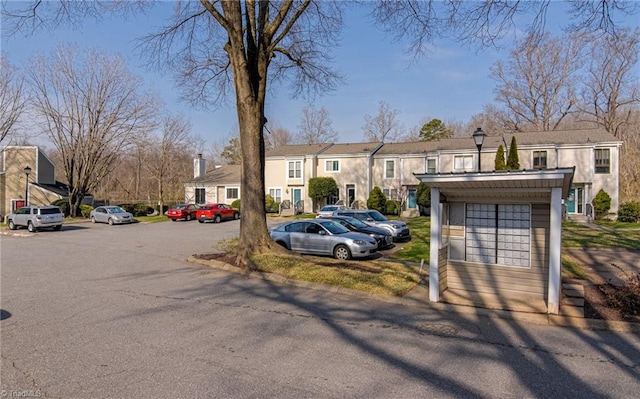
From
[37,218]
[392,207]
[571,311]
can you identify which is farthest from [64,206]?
[571,311]

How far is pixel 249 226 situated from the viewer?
44.5 feet

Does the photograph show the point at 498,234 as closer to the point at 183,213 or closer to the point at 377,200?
the point at 377,200

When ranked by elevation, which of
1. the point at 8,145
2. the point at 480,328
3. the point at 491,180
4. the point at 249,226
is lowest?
the point at 480,328

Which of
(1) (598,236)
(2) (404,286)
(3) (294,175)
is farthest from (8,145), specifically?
(1) (598,236)

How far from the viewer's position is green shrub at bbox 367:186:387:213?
36625mm

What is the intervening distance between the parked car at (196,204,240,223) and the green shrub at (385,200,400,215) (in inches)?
521

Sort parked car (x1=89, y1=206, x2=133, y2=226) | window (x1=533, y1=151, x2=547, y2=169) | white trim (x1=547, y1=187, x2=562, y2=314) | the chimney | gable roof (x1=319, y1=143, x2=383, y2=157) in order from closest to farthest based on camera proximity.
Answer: white trim (x1=547, y1=187, x2=562, y2=314) < parked car (x1=89, y1=206, x2=133, y2=226) < window (x1=533, y1=151, x2=547, y2=169) < gable roof (x1=319, y1=143, x2=383, y2=157) < the chimney

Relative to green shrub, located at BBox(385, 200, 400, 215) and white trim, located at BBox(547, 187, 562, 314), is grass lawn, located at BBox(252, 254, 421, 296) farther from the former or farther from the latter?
green shrub, located at BBox(385, 200, 400, 215)

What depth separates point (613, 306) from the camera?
26.1ft

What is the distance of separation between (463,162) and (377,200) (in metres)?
8.04

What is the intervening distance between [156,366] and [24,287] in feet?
23.2

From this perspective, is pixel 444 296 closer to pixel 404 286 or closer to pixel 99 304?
pixel 404 286

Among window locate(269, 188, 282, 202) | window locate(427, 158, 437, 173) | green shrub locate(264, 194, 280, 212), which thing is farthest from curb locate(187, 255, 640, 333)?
window locate(269, 188, 282, 202)

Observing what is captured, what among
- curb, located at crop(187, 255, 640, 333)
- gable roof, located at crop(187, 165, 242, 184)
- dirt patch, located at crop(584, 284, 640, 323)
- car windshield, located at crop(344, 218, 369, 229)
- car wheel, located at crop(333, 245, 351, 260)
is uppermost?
gable roof, located at crop(187, 165, 242, 184)
